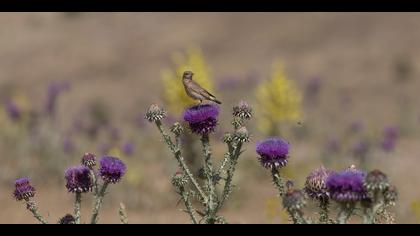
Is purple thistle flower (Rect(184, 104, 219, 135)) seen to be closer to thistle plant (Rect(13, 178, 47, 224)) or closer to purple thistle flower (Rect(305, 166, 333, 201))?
purple thistle flower (Rect(305, 166, 333, 201))

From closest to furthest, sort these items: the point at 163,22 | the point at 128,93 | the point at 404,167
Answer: the point at 404,167 < the point at 128,93 < the point at 163,22

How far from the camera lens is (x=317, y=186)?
11.9 ft

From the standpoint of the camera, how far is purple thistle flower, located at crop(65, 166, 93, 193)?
3746 mm

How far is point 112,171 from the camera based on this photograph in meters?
3.68

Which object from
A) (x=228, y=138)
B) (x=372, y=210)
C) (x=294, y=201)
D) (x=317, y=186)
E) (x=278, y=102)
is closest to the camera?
(x=372, y=210)

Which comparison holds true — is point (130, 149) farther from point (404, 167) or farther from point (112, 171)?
point (112, 171)

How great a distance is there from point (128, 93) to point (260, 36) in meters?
10.1

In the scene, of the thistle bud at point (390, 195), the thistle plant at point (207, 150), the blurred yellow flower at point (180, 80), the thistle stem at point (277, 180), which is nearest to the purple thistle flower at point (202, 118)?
the thistle plant at point (207, 150)

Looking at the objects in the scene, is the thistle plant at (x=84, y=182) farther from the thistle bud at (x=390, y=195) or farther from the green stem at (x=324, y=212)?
the thistle bud at (x=390, y=195)

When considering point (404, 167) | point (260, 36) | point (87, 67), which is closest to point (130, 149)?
point (404, 167)

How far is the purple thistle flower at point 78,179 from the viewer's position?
147 inches

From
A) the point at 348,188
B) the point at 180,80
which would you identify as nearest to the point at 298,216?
the point at 348,188

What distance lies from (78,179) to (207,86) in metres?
8.42

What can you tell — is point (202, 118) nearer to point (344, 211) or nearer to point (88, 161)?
point (88, 161)
